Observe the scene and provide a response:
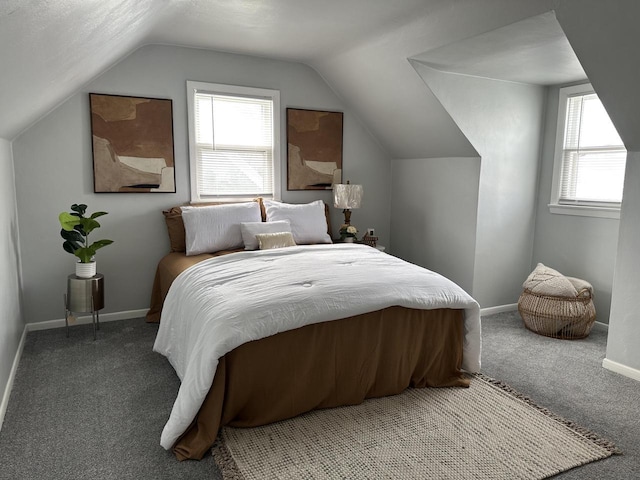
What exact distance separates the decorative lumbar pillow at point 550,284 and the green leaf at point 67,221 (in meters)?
3.67

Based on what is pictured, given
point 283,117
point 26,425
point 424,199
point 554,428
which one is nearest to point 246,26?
point 283,117

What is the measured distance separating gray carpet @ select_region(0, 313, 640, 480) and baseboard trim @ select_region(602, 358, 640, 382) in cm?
7

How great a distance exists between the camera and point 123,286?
413 centimetres

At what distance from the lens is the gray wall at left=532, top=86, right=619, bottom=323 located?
4047 millimetres

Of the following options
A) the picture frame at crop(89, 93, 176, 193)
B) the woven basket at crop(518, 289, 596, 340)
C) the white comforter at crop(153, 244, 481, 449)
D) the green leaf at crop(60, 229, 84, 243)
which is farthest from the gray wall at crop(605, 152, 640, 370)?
the green leaf at crop(60, 229, 84, 243)

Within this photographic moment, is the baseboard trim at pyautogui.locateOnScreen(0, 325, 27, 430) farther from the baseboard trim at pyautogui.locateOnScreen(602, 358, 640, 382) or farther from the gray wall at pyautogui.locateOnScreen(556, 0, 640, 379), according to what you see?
the baseboard trim at pyautogui.locateOnScreen(602, 358, 640, 382)

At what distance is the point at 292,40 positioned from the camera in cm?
387

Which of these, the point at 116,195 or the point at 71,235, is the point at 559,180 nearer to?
the point at 116,195

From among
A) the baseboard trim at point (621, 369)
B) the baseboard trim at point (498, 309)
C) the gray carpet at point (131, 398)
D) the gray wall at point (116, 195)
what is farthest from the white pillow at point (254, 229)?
the baseboard trim at point (621, 369)

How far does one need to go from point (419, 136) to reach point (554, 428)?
112 inches

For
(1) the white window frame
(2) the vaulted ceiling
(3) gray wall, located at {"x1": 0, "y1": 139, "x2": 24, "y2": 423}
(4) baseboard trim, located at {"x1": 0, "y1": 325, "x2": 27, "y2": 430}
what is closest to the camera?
(2) the vaulted ceiling

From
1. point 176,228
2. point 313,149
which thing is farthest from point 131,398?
point 313,149

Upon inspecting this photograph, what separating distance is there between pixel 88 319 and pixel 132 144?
5.05 feet

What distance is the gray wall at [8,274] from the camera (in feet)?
8.91
